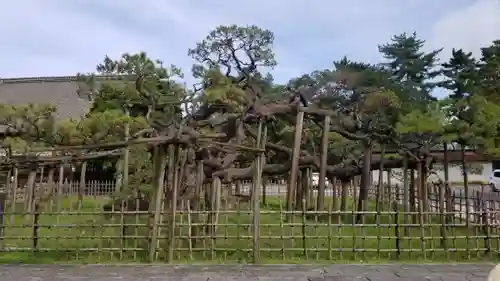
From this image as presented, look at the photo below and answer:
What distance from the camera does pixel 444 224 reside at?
28.3ft

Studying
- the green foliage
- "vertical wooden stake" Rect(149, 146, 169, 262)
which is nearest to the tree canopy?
"vertical wooden stake" Rect(149, 146, 169, 262)

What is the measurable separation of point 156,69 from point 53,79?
2058cm


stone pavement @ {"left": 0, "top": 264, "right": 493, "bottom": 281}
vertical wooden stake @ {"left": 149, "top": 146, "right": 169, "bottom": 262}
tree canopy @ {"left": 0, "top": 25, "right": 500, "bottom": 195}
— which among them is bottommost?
stone pavement @ {"left": 0, "top": 264, "right": 493, "bottom": 281}

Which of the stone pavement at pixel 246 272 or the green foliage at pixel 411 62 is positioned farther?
the green foliage at pixel 411 62

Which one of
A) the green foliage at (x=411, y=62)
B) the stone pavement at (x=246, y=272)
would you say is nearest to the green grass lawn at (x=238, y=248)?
the stone pavement at (x=246, y=272)

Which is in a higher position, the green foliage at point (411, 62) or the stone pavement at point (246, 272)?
the green foliage at point (411, 62)

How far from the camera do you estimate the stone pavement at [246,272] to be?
7086 millimetres

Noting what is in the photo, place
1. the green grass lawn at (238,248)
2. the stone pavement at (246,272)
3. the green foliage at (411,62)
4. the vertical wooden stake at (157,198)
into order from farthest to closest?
the green foliage at (411,62)
the green grass lawn at (238,248)
the vertical wooden stake at (157,198)
the stone pavement at (246,272)

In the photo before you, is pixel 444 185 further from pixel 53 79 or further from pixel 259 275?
pixel 53 79

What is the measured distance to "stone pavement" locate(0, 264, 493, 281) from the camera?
7.09 metres

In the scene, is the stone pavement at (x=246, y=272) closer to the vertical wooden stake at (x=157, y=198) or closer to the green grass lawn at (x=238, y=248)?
the vertical wooden stake at (x=157, y=198)

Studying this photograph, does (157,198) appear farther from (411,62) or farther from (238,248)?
(411,62)

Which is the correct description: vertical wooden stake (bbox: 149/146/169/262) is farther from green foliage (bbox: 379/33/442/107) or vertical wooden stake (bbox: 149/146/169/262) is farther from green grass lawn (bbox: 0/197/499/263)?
green foliage (bbox: 379/33/442/107)

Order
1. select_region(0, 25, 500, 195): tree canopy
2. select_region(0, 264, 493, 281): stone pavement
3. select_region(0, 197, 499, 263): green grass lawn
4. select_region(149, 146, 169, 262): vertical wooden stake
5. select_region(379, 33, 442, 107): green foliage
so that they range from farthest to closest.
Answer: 1. select_region(379, 33, 442, 107): green foliage
2. select_region(0, 25, 500, 195): tree canopy
3. select_region(0, 197, 499, 263): green grass lawn
4. select_region(149, 146, 169, 262): vertical wooden stake
5. select_region(0, 264, 493, 281): stone pavement
